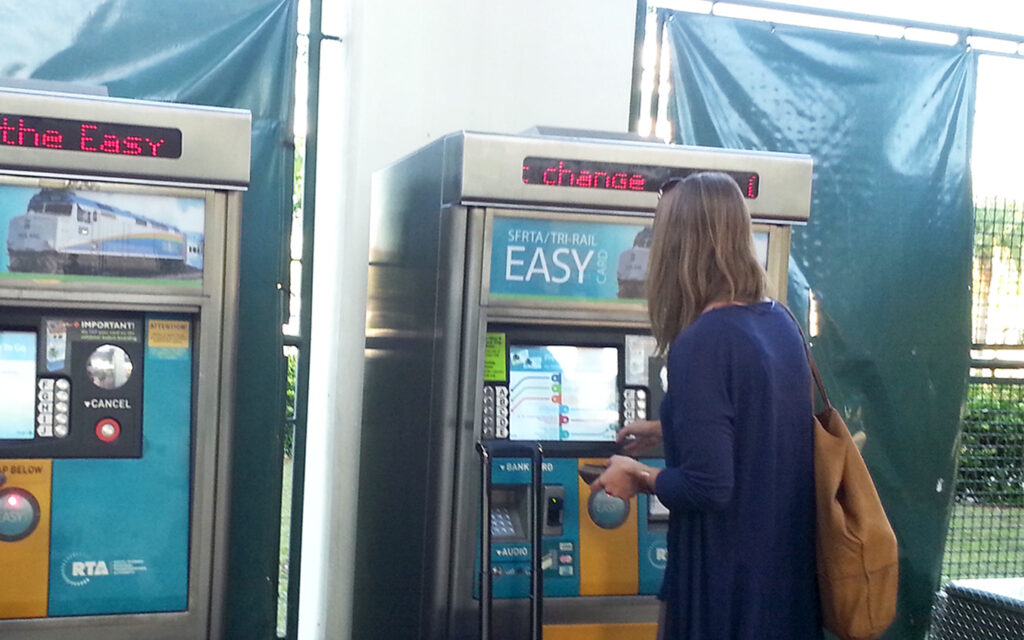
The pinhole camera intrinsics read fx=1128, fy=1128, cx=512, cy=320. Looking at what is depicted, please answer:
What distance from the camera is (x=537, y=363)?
2738mm

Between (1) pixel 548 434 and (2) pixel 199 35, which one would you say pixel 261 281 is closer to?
(2) pixel 199 35

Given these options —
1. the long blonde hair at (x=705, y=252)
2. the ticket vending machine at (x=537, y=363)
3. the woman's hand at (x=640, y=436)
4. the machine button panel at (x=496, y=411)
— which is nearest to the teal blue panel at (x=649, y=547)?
the ticket vending machine at (x=537, y=363)

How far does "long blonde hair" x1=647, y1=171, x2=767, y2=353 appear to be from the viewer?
2.19m

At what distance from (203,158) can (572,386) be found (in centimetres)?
102

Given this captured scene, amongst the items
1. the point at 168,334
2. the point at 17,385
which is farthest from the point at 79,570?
the point at 168,334

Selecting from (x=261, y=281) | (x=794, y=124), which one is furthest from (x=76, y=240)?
(x=794, y=124)

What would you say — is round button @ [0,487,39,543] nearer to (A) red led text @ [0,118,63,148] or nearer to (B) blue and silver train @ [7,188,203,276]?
(B) blue and silver train @ [7,188,203,276]

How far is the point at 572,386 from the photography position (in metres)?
2.77

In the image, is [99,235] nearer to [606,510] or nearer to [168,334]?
[168,334]

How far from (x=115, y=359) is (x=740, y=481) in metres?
1.37

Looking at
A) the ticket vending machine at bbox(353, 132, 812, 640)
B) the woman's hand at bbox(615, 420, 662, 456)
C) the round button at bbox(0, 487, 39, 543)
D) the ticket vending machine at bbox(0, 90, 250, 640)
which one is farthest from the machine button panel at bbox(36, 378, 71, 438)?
the woman's hand at bbox(615, 420, 662, 456)

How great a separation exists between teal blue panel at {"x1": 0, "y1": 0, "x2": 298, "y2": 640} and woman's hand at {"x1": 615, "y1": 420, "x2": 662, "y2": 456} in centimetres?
123

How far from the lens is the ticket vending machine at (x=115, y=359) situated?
238cm

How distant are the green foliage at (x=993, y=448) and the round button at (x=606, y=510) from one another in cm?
211
